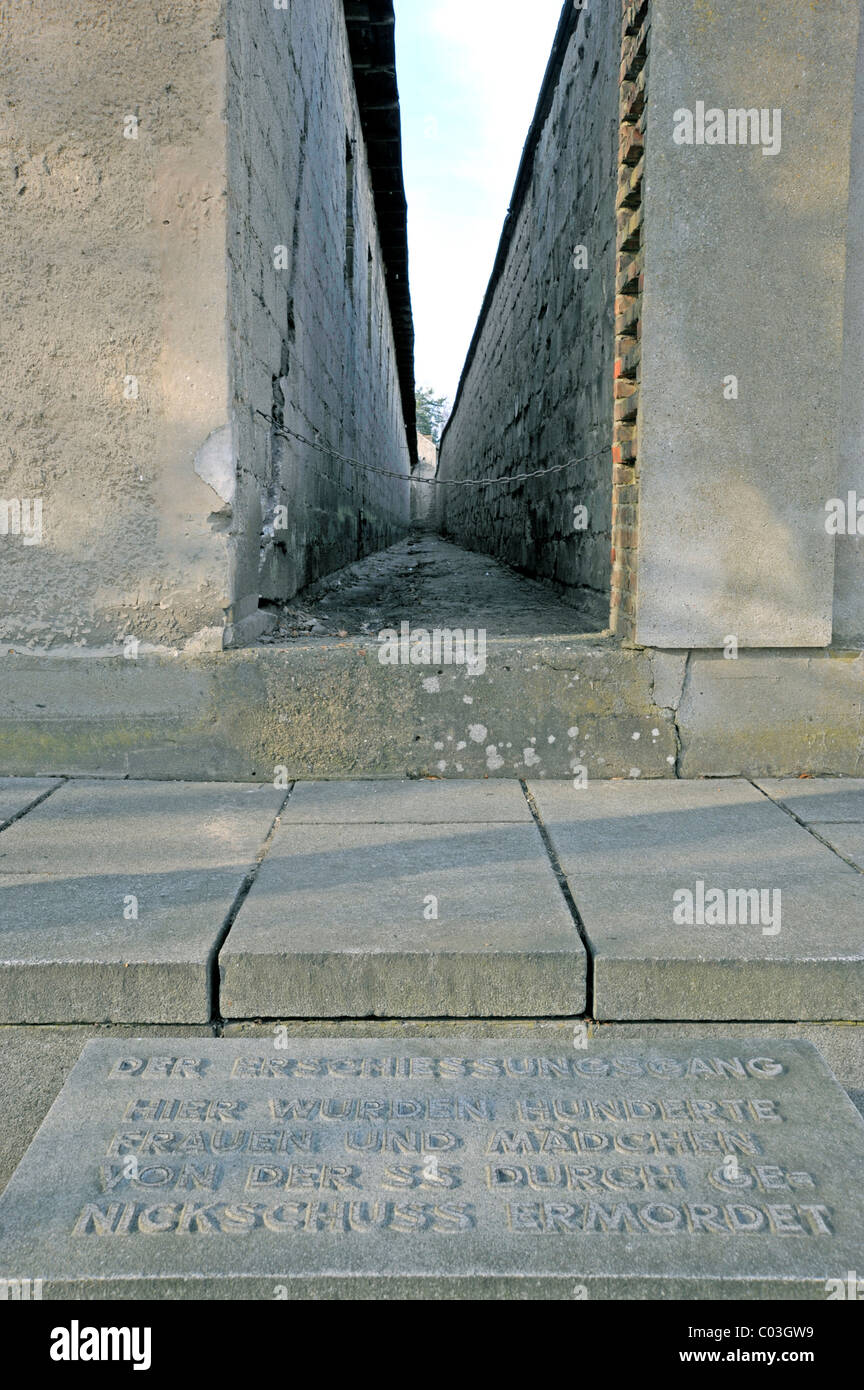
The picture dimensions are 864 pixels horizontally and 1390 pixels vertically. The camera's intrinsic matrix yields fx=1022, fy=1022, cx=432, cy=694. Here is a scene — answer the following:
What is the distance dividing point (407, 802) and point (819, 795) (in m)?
1.44

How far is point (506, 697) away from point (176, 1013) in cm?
182

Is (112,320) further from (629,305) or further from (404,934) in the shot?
(404,934)

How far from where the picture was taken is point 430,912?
2510mm

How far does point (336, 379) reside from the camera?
26.4ft

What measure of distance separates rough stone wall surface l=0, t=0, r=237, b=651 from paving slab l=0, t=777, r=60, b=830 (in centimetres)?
51

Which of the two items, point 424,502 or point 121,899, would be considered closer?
point 121,899

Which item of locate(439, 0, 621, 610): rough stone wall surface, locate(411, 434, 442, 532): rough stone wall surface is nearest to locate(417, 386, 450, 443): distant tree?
locate(411, 434, 442, 532): rough stone wall surface

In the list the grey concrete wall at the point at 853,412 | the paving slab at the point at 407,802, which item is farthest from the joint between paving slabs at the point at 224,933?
the grey concrete wall at the point at 853,412

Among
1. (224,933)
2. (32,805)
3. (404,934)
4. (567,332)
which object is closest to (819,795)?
(404,934)

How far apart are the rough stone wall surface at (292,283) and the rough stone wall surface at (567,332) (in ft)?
4.97

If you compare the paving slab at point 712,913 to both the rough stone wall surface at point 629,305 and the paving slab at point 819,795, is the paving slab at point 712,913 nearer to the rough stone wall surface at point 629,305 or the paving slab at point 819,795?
the paving slab at point 819,795

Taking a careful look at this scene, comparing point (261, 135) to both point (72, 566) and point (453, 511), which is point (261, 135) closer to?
point (72, 566)

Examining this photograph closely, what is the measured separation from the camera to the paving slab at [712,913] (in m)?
2.31

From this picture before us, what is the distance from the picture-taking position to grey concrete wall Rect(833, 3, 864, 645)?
3635mm
